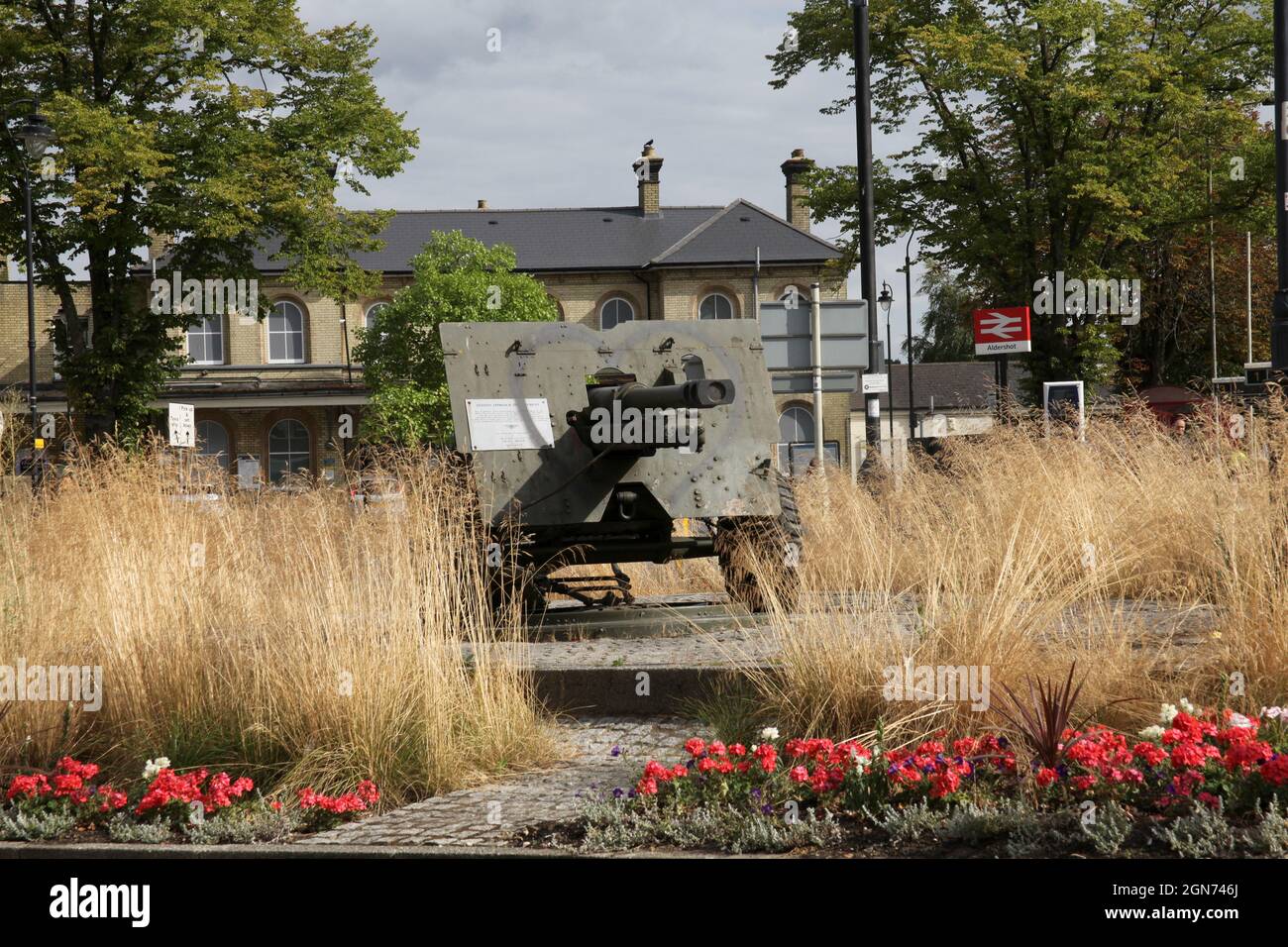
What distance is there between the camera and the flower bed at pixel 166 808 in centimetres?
522

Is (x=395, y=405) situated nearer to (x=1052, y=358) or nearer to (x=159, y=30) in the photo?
(x=159, y=30)

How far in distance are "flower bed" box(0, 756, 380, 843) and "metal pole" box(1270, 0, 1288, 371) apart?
6.86 m

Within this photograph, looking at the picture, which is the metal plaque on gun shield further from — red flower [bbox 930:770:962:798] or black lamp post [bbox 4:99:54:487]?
black lamp post [bbox 4:99:54:487]

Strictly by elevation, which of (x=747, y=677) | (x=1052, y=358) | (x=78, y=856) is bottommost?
(x=78, y=856)

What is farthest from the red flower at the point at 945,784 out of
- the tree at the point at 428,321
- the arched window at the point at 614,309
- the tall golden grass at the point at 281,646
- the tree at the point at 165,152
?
the arched window at the point at 614,309

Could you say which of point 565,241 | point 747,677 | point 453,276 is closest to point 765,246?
point 565,241

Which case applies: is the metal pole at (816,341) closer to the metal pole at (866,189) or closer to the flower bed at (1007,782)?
the metal pole at (866,189)

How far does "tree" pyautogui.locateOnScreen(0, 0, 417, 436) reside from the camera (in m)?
24.4

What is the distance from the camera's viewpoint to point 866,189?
1502 centimetres

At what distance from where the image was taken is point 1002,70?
2198 cm

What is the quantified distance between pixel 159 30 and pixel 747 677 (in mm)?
22690

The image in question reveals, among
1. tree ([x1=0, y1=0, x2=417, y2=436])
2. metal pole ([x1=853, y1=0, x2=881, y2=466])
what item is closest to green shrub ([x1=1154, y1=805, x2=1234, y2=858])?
metal pole ([x1=853, y1=0, x2=881, y2=466])

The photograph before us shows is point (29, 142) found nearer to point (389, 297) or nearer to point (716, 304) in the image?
point (389, 297)

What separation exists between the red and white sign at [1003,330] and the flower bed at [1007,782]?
39.6 feet
